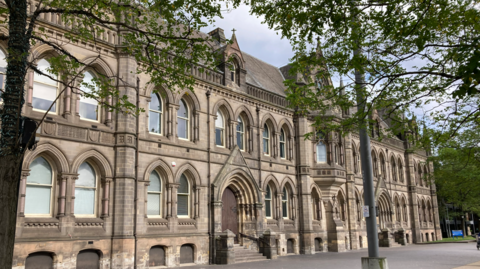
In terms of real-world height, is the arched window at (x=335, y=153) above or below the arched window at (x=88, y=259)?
above

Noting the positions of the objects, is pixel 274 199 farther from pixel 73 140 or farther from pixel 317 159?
pixel 73 140

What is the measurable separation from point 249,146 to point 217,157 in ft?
10.5

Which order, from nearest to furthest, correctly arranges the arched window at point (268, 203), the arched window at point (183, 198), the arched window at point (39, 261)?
the arched window at point (39, 261) < the arched window at point (183, 198) < the arched window at point (268, 203)

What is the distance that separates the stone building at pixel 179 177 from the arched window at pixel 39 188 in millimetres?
38

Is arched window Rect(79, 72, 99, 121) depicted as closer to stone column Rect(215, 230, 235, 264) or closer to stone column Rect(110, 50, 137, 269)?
stone column Rect(110, 50, 137, 269)

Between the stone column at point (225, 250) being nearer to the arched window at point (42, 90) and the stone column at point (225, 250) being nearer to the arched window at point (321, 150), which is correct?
the arched window at point (42, 90)

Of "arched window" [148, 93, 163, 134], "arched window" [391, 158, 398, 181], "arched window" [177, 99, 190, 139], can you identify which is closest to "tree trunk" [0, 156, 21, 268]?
"arched window" [148, 93, 163, 134]

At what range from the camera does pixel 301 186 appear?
27562mm

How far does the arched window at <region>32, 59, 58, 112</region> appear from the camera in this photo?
15.6 metres

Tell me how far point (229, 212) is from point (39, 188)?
1090cm

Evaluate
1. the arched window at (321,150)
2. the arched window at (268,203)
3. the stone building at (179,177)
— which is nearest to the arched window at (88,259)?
the stone building at (179,177)

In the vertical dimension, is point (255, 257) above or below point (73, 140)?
below

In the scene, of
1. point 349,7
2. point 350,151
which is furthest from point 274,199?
point 349,7

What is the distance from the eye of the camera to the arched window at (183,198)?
803 inches
